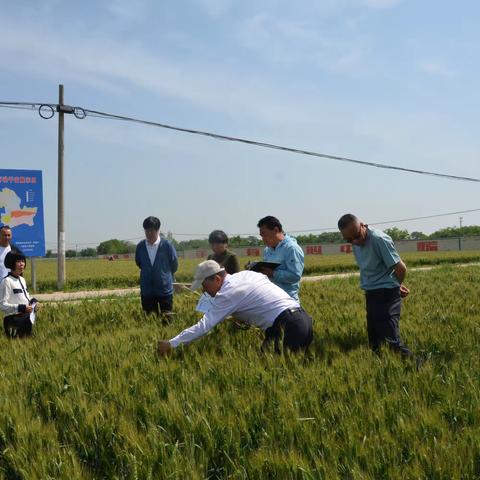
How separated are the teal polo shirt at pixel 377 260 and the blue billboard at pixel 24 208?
1136 centimetres

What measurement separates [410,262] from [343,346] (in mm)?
26793

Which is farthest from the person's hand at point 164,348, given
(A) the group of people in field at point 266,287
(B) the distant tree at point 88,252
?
(B) the distant tree at point 88,252

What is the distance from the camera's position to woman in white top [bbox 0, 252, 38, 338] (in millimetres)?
5820

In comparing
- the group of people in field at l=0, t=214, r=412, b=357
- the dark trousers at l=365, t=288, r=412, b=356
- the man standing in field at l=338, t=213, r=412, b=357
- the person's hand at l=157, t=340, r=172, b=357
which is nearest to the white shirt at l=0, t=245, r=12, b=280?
the group of people in field at l=0, t=214, r=412, b=357

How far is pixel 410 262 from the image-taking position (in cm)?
3050

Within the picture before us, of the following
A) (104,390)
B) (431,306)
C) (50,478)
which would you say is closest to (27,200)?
(431,306)

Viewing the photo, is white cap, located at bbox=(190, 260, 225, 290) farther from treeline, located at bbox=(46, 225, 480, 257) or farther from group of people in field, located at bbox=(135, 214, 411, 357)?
treeline, located at bbox=(46, 225, 480, 257)

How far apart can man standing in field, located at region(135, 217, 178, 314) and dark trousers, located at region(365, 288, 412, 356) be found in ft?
9.05

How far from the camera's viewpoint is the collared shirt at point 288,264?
515 cm

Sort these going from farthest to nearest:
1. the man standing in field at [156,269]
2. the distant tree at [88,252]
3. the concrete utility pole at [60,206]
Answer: the distant tree at [88,252], the concrete utility pole at [60,206], the man standing in field at [156,269]

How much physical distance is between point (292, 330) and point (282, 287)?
1007 mm

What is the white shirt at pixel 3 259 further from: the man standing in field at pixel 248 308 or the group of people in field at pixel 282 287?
the man standing in field at pixel 248 308

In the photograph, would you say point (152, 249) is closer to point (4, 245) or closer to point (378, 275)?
point (4, 245)

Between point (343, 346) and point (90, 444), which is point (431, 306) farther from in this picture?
point (90, 444)
